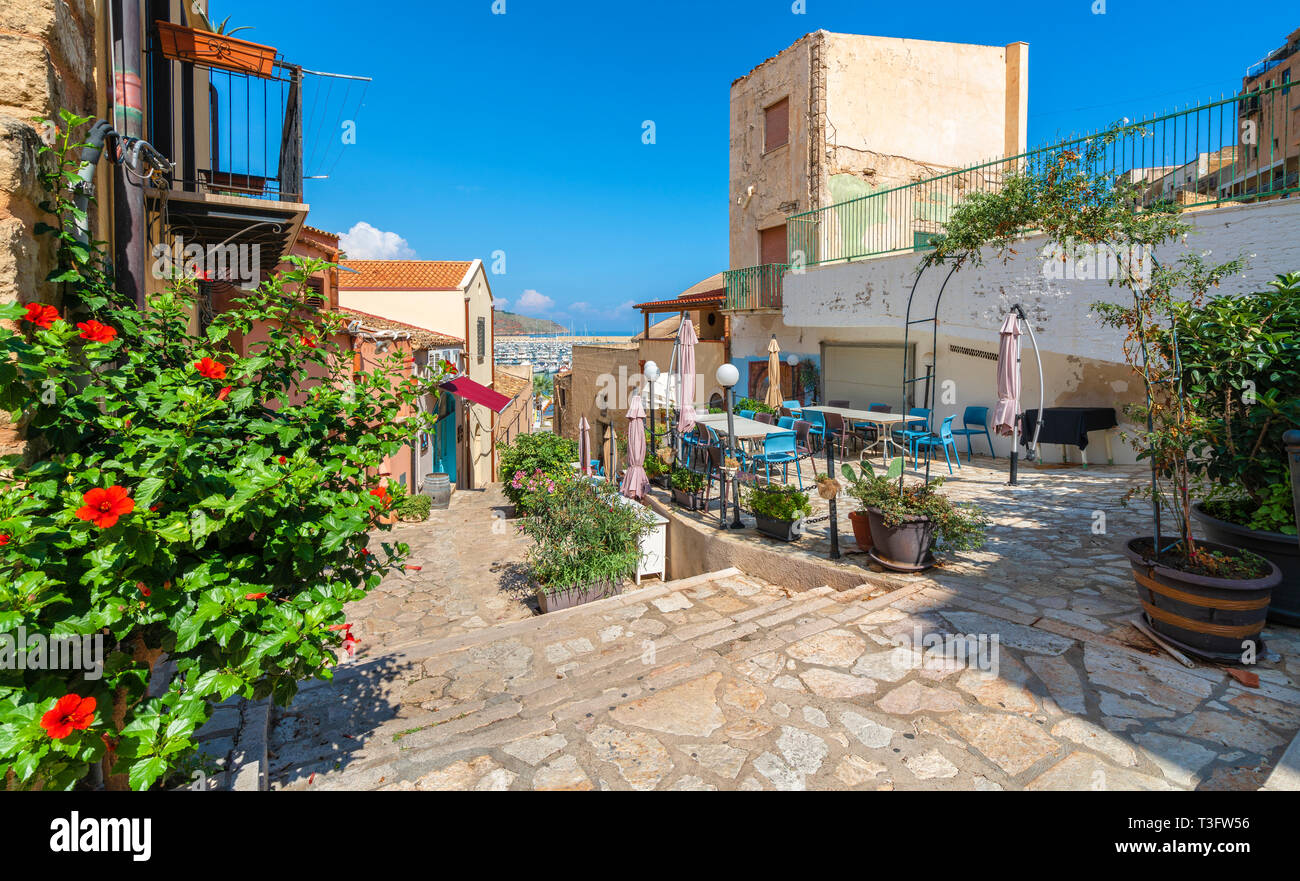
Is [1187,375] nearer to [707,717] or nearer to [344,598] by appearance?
[707,717]

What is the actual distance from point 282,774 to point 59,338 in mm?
2289

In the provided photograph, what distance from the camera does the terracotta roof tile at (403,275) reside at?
20.9 m

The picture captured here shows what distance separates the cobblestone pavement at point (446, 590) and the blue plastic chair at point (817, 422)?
5.90 metres

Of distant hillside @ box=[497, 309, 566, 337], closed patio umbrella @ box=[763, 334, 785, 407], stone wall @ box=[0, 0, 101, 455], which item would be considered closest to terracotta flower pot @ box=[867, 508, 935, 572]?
stone wall @ box=[0, 0, 101, 455]

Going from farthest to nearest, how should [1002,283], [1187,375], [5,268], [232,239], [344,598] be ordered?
1. [1002,283]
2. [232,239]
3. [1187,375]
4. [344,598]
5. [5,268]

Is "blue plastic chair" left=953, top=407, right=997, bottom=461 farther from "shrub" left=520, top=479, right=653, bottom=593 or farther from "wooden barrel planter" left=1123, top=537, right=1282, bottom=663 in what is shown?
"wooden barrel planter" left=1123, top=537, right=1282, bottom=663

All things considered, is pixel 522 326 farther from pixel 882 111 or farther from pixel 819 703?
pixel 819 703

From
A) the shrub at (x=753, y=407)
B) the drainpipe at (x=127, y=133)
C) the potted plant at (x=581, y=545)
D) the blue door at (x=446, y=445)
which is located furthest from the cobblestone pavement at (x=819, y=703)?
the blue door at (x=446, y=445)

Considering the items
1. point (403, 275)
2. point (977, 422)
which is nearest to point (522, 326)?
point (403, 275)

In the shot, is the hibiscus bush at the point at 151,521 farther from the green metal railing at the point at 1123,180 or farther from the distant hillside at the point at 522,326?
the distant hillside at the point at 522,326

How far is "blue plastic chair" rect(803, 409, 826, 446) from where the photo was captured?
41.7 feet

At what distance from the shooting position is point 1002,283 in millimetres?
11289

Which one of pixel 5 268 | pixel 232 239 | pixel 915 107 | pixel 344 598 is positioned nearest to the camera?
pixel 5 268
